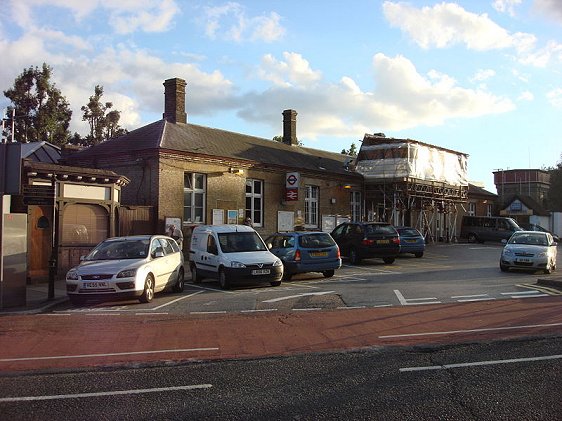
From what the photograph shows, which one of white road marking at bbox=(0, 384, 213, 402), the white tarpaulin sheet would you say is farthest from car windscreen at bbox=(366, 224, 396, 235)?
white road marking at bbox=(0, 384, 213, 402)

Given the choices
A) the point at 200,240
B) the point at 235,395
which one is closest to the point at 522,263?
the point at 200,240

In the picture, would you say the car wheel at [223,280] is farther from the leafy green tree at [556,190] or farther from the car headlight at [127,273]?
the leafy green tree at [556,190]

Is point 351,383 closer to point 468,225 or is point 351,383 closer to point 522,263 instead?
point 522,263

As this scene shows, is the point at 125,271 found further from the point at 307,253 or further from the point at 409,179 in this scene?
the point at 409,179

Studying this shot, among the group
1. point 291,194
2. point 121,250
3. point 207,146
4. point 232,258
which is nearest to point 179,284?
point 232,258

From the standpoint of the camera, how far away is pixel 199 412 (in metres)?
5.10

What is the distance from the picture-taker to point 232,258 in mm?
15062

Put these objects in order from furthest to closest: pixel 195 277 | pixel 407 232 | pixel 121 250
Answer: pixel 407 232 → pixel 195 277 → pixel 121 250

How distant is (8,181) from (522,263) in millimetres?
16178

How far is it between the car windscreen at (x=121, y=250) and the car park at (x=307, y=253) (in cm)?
520

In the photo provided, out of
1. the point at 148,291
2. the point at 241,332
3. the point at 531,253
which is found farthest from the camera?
the point at 531,253

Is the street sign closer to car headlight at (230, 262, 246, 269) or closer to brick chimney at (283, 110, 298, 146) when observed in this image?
brick chimney at (283, 110, 298, 146)

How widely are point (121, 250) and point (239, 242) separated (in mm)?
3842

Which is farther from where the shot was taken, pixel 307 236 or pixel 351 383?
pixel 307 236
